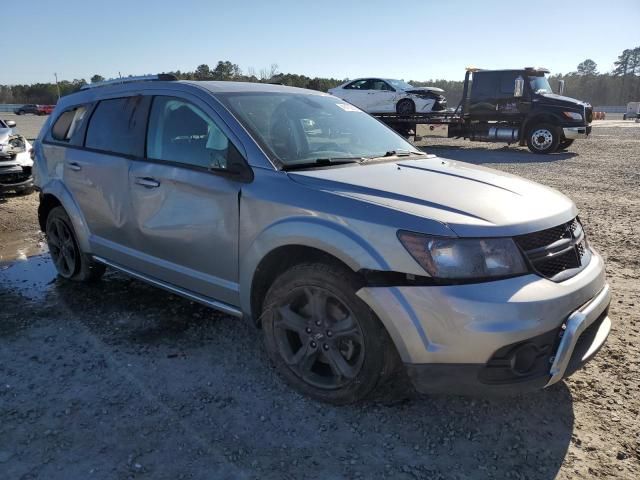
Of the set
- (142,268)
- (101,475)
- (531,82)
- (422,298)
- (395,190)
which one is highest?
(531,82)

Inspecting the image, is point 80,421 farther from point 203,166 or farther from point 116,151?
point 116,151

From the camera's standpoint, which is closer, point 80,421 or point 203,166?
point 80,421

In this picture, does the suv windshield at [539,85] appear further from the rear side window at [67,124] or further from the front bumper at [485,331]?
the front bumper at [485,331]

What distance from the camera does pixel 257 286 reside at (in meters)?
3.15

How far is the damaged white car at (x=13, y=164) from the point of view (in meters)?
8.86

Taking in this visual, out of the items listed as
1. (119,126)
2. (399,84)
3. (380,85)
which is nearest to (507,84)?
(399,84)

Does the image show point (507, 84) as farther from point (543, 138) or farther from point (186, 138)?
point (186, 138)

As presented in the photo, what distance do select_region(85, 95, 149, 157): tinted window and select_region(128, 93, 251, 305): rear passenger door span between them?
0.12 m

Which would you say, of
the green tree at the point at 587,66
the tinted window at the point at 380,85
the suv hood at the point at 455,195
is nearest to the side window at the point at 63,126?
the suv hood at the point at 455,195

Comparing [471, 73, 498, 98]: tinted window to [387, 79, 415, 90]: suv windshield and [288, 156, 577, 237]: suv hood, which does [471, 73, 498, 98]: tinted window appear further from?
[288, 156, 577, 237]: suv hood

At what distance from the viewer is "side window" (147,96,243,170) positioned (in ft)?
10.8

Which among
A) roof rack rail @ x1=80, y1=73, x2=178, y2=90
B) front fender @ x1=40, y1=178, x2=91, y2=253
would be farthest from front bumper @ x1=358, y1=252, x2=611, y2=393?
front fender @ x1=40, y1=178, x2=91, y2=253

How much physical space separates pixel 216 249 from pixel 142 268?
0.94 m

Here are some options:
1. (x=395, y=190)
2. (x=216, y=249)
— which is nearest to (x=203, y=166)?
(x=216, y=249)
